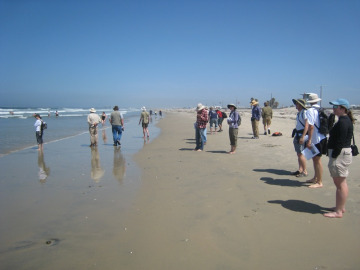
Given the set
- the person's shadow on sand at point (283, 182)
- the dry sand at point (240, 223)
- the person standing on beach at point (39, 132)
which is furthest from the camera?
the person standing on beach at point (39, 132)

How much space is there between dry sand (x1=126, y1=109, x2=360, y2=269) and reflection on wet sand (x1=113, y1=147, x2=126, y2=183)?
73 centimetres

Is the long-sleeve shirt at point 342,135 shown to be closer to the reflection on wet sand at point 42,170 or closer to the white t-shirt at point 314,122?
the white t-shirt at point 314,122

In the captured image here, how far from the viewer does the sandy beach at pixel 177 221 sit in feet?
9.82

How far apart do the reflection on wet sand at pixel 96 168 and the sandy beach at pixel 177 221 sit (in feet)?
0.34

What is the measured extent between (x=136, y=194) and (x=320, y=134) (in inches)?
151

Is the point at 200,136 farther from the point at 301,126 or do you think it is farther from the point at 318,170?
the point at 318,170

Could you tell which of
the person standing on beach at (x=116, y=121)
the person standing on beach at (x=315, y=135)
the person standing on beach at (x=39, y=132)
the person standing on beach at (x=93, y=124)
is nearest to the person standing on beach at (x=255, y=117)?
the person standing on beach at (x=116, y=121)

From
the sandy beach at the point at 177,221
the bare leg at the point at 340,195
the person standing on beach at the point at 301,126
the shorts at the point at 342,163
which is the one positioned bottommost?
the sandy beach at the point at 177,221

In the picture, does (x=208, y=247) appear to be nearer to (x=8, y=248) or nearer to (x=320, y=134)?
(x=8, y=248)

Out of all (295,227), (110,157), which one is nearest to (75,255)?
(295,227)

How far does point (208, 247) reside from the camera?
320 cm

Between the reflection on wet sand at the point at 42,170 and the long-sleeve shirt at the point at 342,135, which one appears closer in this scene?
the long-sleeve shirt at the point at 342,135

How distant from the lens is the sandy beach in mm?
2993

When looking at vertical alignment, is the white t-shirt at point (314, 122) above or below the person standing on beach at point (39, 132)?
above
